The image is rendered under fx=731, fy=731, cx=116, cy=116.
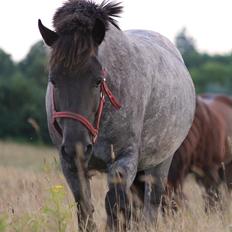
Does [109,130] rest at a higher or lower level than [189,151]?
higher

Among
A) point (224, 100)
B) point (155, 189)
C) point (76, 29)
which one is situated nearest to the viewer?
point (76, 29)

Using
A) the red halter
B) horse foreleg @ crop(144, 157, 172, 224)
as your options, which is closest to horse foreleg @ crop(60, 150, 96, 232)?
the red halter

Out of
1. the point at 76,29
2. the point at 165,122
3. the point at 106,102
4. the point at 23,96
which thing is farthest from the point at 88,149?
the point at 23,96

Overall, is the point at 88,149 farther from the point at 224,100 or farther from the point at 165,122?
the point at 224,100

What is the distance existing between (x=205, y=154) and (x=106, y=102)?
3.65 metres

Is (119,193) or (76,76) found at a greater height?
(76,76)

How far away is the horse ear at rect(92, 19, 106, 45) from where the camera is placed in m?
5.37

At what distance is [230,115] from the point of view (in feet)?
33.8

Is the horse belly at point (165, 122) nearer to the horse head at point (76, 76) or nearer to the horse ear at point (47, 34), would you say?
the horse head at point (76, 76)

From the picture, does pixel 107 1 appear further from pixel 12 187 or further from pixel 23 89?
pixel 23 89

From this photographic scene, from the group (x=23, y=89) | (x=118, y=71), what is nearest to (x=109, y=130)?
(x=118, y=71)

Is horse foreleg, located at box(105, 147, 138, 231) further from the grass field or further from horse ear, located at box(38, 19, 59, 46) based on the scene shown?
horse ear, located at box(38, 19, 59, 46)

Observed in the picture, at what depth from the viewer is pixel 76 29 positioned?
5.35 meters

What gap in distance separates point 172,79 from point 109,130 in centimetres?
136
